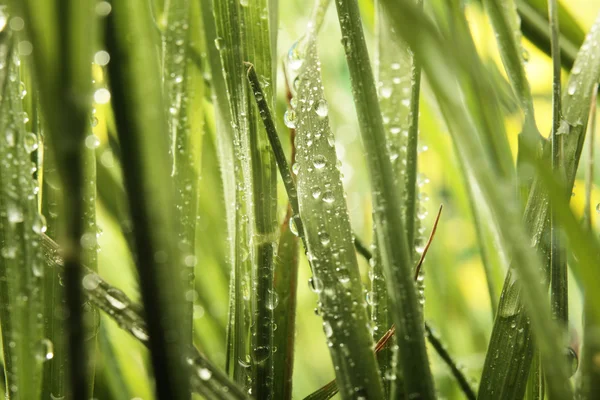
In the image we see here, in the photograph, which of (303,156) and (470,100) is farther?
(470,100)

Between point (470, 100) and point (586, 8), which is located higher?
point (586, 8)

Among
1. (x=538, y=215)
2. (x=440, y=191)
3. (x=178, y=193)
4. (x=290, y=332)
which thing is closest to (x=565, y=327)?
(x=538, y=215)

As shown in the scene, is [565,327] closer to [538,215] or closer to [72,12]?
[538,215]

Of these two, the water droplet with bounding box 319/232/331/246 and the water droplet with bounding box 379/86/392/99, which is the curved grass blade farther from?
the water droplet with bounding box 379/86/392/99

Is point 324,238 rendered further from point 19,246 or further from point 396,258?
point 19,246

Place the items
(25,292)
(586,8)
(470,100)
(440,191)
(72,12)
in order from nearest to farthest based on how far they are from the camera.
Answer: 1. (72,12)
2. (25,292)
3. (470,100)
4. (440,191)
5. (586,8)

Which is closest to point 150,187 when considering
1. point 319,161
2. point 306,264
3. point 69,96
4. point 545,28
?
point 69,96
